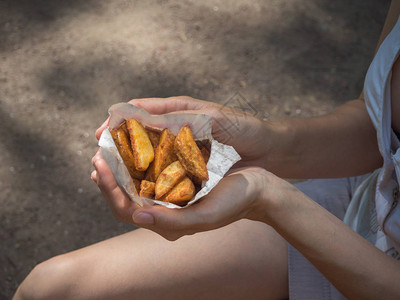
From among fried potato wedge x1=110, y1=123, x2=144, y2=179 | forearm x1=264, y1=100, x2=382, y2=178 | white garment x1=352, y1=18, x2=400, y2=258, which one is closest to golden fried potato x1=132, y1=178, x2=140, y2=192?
fried potato wedge x1=110, y1=123, x2=144, y2=179

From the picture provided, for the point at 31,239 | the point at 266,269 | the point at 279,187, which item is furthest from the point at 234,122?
the point at 31,239

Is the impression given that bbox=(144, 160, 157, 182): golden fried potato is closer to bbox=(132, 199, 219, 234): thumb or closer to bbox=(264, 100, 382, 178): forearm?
bbox=(132, 199, 219, 234): thumb

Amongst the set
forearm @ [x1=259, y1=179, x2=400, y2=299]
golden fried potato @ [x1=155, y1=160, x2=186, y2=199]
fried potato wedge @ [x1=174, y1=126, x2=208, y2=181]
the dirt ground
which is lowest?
the dirt ground

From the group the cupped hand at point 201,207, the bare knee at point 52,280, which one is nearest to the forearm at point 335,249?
the cupped hand at point 201,207

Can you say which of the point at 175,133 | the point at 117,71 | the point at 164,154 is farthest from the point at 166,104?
the point at 117,71

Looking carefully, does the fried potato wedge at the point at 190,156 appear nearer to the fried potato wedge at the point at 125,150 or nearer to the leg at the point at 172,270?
the fried potato wedge at the point at 125,150
